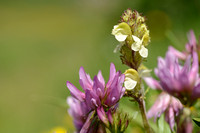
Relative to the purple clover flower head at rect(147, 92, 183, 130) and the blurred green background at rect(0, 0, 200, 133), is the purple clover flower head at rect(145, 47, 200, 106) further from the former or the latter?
the blurred green background at rect(0, 0, 200, 133)

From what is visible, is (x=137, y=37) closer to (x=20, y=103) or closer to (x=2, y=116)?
(x=2, y=116)

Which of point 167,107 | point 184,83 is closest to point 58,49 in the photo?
point 167,107

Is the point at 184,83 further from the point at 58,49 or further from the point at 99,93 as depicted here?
the point at 58,49

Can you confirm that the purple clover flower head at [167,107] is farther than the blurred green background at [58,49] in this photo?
No

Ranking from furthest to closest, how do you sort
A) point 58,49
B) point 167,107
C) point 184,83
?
point 58,49, point 167,107, point 184,83

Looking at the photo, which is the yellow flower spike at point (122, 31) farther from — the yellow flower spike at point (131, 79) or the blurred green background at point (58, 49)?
the blurred green background at point (58, 49)

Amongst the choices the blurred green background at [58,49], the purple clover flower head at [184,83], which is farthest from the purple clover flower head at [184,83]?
the blurred green background at [58,49]
